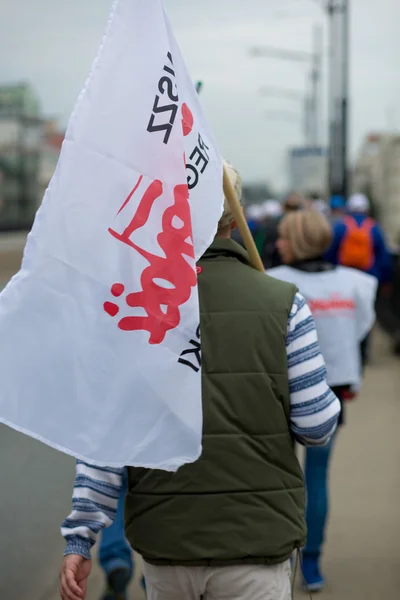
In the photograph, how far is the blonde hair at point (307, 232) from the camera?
5242 millimetres

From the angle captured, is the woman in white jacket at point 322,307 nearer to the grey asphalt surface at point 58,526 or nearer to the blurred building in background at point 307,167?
the grey asphalt surface at point 58,526

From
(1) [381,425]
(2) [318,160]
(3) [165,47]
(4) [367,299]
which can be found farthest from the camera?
(2) [318,160]

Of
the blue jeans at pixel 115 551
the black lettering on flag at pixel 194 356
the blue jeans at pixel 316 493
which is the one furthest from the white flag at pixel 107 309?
the blue jeans at pixel 316 493

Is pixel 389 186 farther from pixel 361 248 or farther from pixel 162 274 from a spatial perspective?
pixel 162 274

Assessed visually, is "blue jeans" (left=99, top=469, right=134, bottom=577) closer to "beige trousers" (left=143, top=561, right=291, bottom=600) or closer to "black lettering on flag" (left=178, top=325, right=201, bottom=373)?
"beige trousers" (left=143, top=561, right=291, bottom=600)

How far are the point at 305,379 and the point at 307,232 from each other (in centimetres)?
257

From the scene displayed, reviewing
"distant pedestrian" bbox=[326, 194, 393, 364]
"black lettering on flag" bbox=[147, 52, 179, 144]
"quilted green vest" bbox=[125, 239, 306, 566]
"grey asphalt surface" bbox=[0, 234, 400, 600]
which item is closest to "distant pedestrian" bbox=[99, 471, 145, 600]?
"grey asphalt surface" bbox=[0, 234, 400, 600]

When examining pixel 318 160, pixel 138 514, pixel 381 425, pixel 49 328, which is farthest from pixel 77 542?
pixel 318 160

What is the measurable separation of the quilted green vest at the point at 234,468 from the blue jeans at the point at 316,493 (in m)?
2.65

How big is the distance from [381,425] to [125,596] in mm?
5679

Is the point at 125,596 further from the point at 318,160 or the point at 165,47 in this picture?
the point at 318,160

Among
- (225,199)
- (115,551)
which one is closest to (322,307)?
(115,551)

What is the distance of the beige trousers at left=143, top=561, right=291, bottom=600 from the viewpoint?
8.75 feet

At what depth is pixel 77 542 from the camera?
8.98ft
